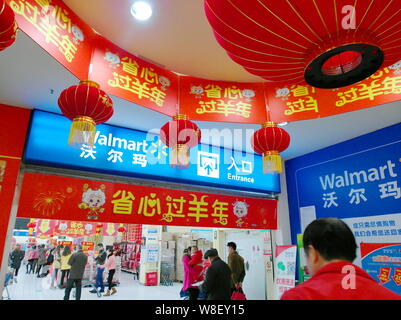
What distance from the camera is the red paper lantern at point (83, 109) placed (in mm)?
2197

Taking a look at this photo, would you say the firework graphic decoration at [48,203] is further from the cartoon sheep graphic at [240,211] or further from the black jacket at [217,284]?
the cartoon sheep graphic at [240,211]

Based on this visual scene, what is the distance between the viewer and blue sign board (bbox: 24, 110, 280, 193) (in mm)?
3688

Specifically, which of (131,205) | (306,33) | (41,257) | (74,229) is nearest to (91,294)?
(74,229)

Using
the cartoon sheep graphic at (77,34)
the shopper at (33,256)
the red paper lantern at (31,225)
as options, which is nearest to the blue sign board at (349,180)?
the cartoon sheep graphic at (77,34)

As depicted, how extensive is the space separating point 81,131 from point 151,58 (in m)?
1.61

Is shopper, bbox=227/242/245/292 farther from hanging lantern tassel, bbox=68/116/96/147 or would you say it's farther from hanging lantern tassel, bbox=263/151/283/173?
hanging lantern tassel, bbox=68/116/96/147

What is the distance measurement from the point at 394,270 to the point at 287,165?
8.55ft

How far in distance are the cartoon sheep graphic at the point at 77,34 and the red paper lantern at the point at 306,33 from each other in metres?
1.99

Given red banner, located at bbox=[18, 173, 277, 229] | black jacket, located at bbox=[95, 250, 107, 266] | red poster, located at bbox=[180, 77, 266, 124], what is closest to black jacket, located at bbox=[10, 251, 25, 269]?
black jacket, located at bbox=[95, 250, 107, 266]

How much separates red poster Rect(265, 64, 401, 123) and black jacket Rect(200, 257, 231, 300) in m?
2.16

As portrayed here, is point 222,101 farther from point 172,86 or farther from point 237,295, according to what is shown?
point 237,295
